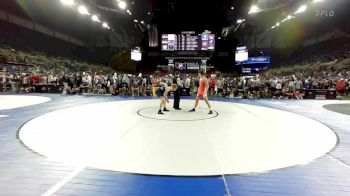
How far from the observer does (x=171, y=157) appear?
4332 millimetres

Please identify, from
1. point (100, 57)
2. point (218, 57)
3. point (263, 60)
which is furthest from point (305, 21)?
point (100, 57)

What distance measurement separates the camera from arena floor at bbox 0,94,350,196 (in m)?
3.27

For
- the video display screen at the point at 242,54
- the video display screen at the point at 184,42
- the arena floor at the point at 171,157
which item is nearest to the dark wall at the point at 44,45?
the video display screen at the point at 184,42

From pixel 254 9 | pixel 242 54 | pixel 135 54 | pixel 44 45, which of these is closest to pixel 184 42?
pixel 242 54

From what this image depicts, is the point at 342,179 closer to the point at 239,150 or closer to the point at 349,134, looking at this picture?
the point at 239,150

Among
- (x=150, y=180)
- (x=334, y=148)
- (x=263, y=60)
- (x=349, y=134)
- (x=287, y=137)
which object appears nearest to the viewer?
(x=150, y=180)

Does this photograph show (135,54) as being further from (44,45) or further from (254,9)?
(254,9)

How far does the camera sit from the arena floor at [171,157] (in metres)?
3.27

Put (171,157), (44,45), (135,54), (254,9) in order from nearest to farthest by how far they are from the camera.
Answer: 1. (171,157)
2. (254,9)
3. (135,54)
4. (44,45)

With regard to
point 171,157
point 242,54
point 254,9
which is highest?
point 254,9

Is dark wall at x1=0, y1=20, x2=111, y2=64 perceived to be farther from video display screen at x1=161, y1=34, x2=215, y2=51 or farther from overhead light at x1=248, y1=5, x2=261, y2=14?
overhead light at x1=248, y1=5, x2=261, y2=14

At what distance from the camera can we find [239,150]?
15.6 ft

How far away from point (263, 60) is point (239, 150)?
3542 centimetres

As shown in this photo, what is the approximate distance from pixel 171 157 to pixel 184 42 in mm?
21840
